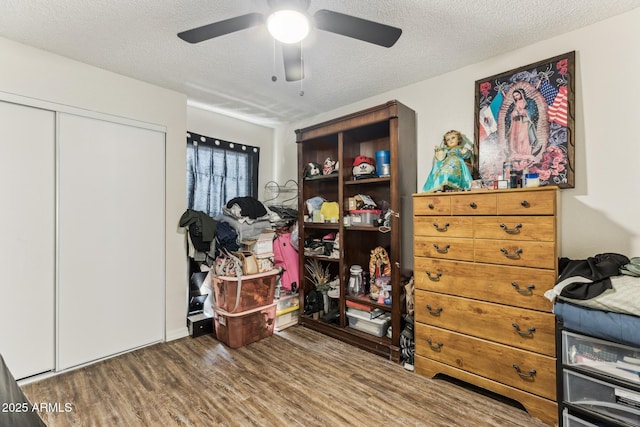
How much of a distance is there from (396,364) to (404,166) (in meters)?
1.65

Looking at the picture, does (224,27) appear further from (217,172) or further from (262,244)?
(217,172)

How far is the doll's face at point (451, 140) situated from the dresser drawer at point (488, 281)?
982 millimetres

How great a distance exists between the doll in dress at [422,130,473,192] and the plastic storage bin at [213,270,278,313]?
1750mm

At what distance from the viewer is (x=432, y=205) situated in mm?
2201

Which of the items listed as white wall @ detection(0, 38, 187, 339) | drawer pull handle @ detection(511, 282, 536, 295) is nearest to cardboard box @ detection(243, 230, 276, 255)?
white wall @ detection(0, 38, 187, 339)

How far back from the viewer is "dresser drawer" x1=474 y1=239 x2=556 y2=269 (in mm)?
1731

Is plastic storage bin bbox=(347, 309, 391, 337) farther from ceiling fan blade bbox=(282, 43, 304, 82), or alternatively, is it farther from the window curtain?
ceiling fan blade bbox=(282, 43, 304, 82)

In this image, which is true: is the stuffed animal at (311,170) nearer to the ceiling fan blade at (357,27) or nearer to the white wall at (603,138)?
the ceiling fan blade at (357,27)

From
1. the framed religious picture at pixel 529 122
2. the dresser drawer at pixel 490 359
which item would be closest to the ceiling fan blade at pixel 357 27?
the framed religious picture at pixel 529 122

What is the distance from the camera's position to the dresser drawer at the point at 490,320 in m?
1.75

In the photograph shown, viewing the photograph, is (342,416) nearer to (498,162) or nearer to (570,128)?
(498,162)

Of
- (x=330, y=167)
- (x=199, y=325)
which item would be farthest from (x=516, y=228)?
(x=199, y=325)

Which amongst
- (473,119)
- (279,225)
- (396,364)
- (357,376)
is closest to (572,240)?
(473,119)

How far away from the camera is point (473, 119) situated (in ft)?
8.02
